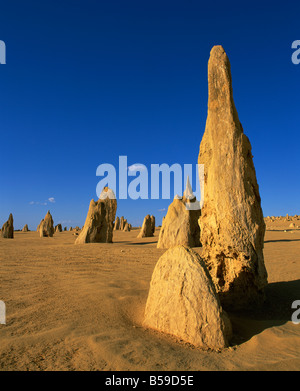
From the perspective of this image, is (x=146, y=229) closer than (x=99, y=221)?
No

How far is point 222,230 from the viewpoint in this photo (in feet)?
15.3

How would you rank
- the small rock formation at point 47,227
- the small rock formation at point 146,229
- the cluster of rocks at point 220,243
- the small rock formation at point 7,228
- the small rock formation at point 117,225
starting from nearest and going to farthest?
the cluster of rocks at point 220,243, the small rock formation at point 7,228, the small rock formation at point 146,229, the small rock formation at point 47,227, the small rock formation at point 117,225

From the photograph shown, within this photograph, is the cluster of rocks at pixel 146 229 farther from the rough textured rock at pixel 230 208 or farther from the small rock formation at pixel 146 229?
the rough textured rock at pixel 230 208

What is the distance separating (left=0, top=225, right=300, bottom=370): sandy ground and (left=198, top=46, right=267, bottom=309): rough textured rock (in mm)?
535

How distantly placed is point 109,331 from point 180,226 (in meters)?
8.75

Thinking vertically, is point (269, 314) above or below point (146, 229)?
below

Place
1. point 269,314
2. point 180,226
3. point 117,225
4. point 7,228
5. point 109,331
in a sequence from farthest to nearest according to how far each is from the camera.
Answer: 1. point 117,225
2. point 7,228
3. point 180,226
4. point 269,314
5. point 109,331

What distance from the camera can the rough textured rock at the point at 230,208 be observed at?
177 inches

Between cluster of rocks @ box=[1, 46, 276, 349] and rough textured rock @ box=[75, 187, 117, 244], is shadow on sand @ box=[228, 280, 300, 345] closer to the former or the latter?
cluster of rocks @ box=[1, 46, 276, 349]

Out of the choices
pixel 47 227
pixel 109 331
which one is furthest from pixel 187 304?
pixel 47 227

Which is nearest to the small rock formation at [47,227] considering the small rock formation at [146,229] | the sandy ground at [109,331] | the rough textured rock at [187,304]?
the small rock formation at [146,229]

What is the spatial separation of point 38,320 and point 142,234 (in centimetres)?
1737

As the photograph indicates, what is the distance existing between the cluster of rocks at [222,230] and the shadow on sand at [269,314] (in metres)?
0.23

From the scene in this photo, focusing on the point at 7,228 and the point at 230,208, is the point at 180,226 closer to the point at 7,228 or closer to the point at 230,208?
the point at 230,208
